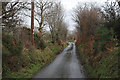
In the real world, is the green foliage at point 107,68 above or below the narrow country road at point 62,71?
above

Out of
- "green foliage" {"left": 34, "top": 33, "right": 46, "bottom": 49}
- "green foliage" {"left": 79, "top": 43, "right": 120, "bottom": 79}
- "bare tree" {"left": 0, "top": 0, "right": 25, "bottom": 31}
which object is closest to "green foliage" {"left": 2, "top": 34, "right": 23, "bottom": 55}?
"bare tree" {"left": 0, "top": 0, "right": 25, "bottom": 31}

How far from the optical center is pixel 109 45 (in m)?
8.48

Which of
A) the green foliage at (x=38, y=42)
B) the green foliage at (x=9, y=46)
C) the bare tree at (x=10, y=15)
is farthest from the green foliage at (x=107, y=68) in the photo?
the green foliage at (x=38, y=42)

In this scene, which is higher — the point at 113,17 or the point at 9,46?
the point at 113,17

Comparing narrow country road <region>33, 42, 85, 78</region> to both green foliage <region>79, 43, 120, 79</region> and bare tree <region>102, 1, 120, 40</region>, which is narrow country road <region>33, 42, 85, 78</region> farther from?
bare tree <region>102, 1, 120, 40</region>

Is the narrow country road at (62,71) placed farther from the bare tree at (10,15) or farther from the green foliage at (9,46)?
the bare tree at (10,15)

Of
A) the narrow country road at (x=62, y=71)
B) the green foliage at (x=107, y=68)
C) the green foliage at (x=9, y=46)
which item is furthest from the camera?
the narrow country road at (x=62, y=71)

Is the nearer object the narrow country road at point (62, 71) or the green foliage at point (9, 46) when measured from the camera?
the green foliage at point (9, 46)

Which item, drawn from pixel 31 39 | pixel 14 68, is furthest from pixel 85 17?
pixel 14 68

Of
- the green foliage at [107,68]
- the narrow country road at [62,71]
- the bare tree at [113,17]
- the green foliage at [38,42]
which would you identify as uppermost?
the bare tree at [113,17]

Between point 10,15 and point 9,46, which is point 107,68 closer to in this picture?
point 9,46

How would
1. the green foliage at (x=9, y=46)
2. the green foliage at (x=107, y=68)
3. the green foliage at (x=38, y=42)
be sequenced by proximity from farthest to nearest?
1. the green foliage at (x=38, y=42)
2. the green foliage at (x=9, y=46)
3. the green foliage at (x=107, y=68)

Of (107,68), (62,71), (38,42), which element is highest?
(38,42)

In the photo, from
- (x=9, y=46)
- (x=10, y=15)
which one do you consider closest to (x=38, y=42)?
(x=10, y=15)
